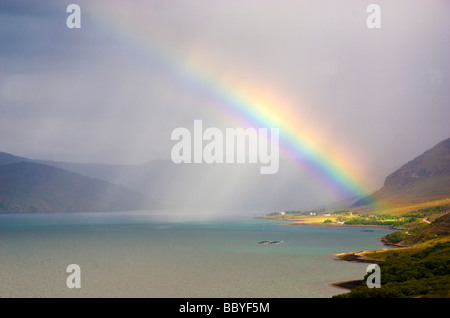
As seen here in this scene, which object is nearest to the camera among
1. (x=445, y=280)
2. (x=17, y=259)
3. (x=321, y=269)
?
(x=445, y=280)

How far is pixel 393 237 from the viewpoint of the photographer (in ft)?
598

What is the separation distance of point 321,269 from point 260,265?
1730 centimetres

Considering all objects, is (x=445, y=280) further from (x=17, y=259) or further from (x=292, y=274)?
(x=17, y=259)

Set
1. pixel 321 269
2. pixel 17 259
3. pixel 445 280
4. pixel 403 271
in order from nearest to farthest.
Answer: pixel 445 280 → pixel 403 271 → pixel 321 269 → pixel 17 259
